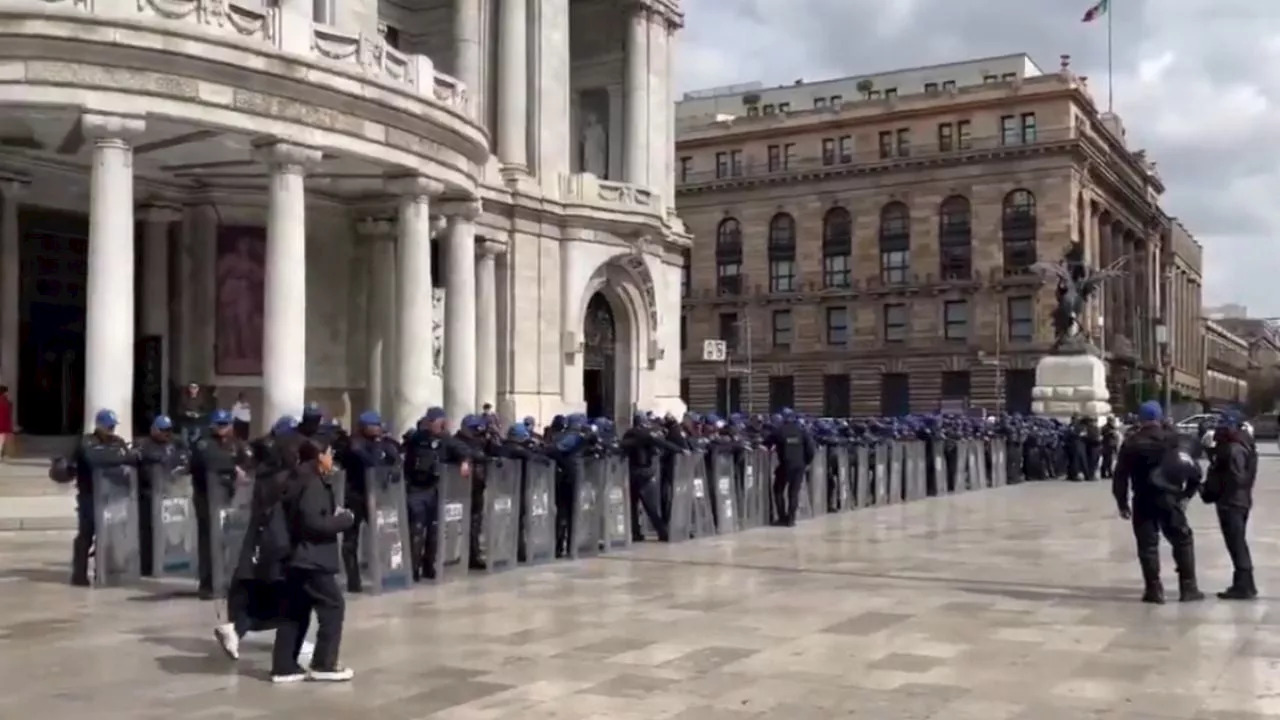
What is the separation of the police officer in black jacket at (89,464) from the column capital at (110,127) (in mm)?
6941

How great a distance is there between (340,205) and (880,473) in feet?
38.9

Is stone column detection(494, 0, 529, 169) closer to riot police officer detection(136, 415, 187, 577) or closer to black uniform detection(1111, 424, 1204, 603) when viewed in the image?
riot police officer detection(136, 415, 187, 577)

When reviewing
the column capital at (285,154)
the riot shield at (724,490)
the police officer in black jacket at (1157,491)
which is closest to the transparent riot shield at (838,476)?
the riot shield at (724,490)

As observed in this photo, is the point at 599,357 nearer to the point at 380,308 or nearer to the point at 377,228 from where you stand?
the point at 380,308

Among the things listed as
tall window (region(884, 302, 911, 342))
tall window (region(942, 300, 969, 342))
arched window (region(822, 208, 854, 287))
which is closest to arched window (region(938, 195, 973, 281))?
tall window (region(942, 300, 969, 342))

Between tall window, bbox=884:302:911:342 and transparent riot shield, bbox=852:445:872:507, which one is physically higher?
tall window, bbox=884:302:911:342

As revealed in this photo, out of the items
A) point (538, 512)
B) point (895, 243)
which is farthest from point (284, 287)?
point (895, 243)

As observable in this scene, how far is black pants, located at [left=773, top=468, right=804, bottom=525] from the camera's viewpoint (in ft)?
73.8

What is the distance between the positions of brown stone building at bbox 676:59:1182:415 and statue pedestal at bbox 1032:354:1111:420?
3544cm

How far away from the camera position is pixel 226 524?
1394cm

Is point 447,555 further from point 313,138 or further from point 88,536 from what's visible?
point 313,138

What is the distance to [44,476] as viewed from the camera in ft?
69.4

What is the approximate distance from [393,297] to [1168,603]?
63.9 feet

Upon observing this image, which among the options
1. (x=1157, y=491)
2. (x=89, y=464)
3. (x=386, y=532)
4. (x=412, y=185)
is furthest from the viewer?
(x=412, y=185)
